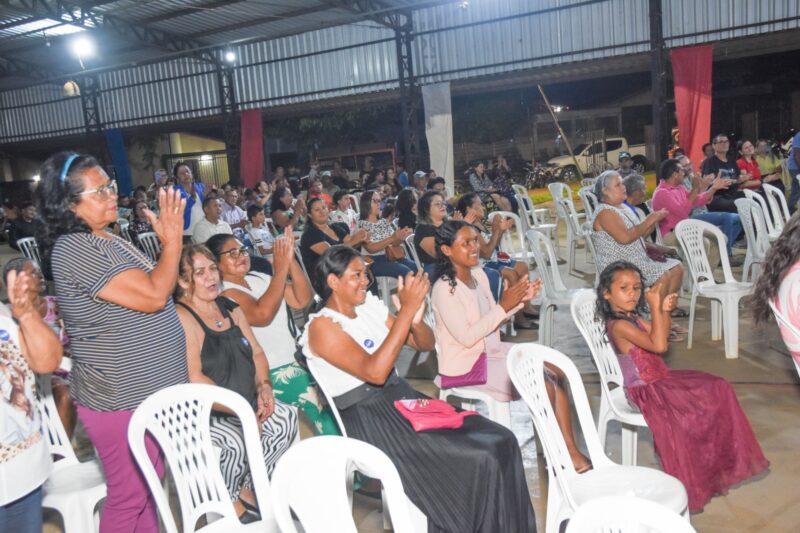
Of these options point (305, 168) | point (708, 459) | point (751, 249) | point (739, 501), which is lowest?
point (739, 501)

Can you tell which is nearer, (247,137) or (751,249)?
(751,249)

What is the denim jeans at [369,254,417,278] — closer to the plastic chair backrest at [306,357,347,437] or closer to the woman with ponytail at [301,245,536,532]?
the woman with ponytail at [301,245,536,532]

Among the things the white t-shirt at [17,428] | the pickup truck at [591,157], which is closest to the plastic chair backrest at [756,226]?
the white t-shirt at [17,428]

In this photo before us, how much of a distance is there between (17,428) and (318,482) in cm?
73

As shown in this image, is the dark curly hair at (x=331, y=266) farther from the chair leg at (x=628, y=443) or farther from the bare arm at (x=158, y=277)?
the chair leg at (x=628, y=443)

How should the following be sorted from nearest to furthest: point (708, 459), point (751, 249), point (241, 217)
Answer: point (708, 459) < point (751, 249) < point (241, 217)

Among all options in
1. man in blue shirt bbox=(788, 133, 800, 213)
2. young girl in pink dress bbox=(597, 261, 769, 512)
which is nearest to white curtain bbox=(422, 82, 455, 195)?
man in blue shirt bbox=(788, 133, 800, 213)

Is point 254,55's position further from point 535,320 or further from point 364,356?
point 364,356

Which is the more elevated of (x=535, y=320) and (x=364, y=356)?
(x=364, y=356)

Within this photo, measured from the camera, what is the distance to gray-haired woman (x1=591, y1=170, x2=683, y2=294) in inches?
175

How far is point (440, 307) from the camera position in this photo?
3008 mm

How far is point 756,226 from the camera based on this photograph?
515 cm

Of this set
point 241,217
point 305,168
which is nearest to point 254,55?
point 305,168

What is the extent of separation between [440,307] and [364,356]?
0.76 meters
